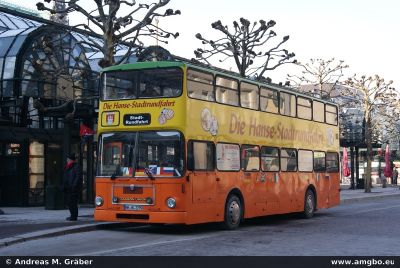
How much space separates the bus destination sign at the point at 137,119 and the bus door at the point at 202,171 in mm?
1170

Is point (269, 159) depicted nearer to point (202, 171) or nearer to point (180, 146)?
point (202, 171)

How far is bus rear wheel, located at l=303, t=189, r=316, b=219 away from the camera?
2041 cm

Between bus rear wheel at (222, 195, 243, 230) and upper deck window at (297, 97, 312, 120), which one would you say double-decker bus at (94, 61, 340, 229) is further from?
upper deck window at (297, 97, 312, 120)

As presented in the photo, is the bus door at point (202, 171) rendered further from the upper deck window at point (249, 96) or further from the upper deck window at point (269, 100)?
the upper deck window at point (269, 100)

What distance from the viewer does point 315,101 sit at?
836 inches

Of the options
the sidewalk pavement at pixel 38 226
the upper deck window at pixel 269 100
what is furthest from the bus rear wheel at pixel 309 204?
the sidewalk pavement at pixel 38 226

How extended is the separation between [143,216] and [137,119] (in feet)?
7.53

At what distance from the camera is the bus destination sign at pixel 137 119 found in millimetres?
14406

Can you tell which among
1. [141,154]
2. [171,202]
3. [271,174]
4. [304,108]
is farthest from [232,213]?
[304,108]

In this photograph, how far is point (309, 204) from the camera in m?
20.7

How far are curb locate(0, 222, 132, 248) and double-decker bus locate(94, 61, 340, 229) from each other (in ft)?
1.71

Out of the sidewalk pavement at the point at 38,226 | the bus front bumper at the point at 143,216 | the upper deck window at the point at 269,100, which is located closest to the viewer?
the sidewalk pavement at the point at 38,226

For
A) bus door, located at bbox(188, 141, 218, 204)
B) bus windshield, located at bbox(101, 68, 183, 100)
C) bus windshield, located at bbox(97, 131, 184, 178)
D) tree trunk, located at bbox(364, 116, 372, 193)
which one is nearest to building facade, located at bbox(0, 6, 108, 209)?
bus windshield, located at bbox(101, 68, 183, 100)
